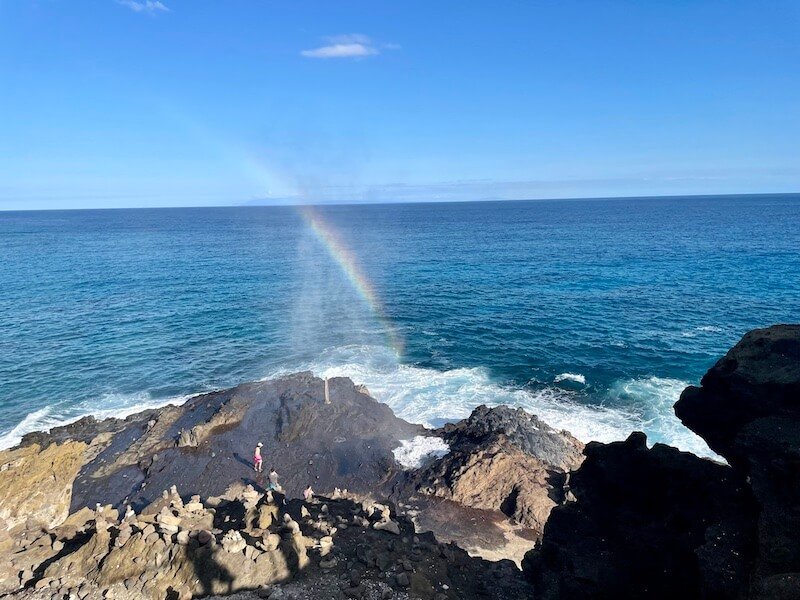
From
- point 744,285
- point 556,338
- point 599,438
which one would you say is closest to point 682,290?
point 744,285

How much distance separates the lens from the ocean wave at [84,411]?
3350cm

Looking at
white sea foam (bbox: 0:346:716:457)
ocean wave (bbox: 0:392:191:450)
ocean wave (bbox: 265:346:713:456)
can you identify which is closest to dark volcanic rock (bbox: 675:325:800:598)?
white sea foam (bbox: 0:346:716:457)

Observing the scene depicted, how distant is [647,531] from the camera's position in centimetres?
1415

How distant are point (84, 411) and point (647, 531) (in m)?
39.8

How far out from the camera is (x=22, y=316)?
2311 inches

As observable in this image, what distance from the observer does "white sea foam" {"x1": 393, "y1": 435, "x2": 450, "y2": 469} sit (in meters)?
28.7

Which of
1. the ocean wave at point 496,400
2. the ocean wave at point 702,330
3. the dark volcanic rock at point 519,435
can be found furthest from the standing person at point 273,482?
the ocean wave at point 702,330

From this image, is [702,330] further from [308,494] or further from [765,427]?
[308,494]

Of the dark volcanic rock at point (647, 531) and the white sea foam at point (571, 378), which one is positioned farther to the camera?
the white sea foam at point (571, 378)

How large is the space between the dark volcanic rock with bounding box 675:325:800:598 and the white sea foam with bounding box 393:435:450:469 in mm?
16700

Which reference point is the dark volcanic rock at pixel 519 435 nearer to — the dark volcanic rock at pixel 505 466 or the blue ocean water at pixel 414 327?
the dark volcanic rock at pixel 505 466

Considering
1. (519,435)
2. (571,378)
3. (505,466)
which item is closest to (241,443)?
(505,466)

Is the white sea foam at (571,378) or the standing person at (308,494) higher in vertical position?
the white sea foam at (571,378)

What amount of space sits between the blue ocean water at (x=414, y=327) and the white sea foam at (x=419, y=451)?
4.85 m
